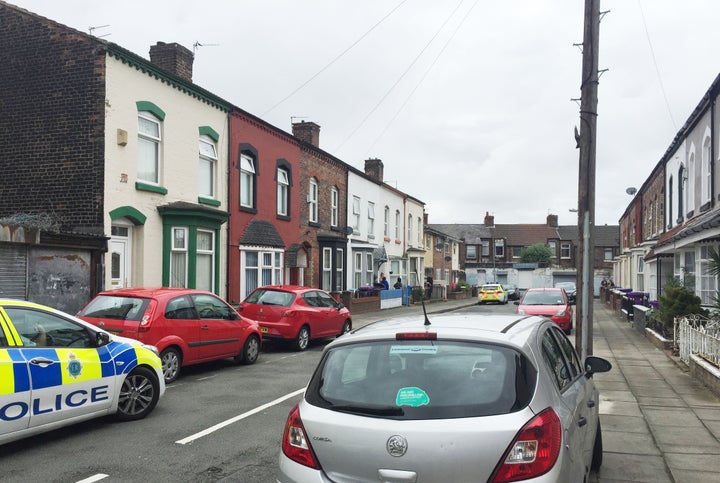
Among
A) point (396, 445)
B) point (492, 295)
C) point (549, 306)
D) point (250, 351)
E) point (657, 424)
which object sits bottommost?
point (492, 295)

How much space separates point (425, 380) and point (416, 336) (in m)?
0.30

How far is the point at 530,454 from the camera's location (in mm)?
3162

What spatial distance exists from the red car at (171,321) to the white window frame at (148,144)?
580cm

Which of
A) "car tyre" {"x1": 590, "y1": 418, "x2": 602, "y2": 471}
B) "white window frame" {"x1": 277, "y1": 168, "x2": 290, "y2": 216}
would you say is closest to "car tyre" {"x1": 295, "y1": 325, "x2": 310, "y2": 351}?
"white window frame" {"x1": 277, "y1": 168, "x2": 290, "y2": 216}

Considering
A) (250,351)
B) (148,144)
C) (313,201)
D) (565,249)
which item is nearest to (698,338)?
(250,351)

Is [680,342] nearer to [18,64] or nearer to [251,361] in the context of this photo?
[251,361]

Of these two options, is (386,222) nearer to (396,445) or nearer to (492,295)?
(492,295)

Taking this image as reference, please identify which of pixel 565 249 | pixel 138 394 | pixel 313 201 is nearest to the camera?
pixel 138 394

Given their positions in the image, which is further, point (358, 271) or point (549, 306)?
point (358, 271)

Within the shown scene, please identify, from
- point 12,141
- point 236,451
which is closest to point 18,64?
point 12,141

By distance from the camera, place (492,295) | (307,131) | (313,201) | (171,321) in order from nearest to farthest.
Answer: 1. (171,321)
2. (313,201)
3. (307,131)
4. (492,295)

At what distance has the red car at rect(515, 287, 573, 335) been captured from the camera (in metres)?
18.6

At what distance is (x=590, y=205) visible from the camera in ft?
31.0

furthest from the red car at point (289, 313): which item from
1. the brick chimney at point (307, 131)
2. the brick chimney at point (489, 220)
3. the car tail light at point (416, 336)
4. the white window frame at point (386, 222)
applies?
the brick chimney at point (489, 220)
